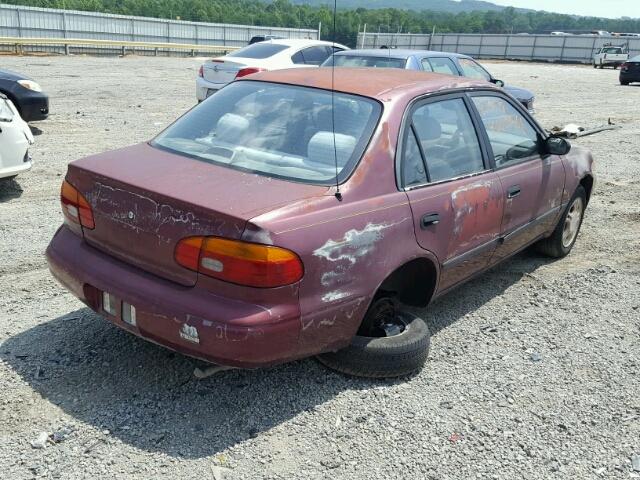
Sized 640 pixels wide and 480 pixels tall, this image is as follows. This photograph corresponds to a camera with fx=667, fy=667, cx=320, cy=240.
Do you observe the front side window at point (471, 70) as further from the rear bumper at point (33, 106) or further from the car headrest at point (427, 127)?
the car headrest at point (427, 127)

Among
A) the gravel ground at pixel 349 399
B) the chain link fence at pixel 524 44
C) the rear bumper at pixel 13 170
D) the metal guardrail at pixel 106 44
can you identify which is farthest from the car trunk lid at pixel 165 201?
the chain link fence at pixel 524 44

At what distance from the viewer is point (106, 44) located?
31.3m

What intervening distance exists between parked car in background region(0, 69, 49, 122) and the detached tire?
789 centimetres

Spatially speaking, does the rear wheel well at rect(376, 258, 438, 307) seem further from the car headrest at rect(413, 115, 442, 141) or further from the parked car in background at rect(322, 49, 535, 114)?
the parked car in background at rect(322, 49, 535, 114)

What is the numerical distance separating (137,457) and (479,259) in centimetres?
248

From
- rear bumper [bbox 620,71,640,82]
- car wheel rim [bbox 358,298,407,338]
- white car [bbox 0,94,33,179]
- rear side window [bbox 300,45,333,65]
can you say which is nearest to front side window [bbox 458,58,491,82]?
rear side window [bbox 300,45,333,65]

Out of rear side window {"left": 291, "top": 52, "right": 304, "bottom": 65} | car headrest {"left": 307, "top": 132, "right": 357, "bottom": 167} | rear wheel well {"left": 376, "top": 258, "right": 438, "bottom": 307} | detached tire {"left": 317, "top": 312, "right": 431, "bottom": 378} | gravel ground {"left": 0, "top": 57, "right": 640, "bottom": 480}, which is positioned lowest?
gravel ground {"left": 0, "top": 57, "right": 640, "bottom": 480}

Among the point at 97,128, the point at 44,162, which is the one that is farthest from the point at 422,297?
the point at 97,128

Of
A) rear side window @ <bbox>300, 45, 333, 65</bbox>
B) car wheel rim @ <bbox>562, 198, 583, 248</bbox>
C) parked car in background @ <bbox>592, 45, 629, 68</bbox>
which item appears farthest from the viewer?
parked car in background @ <bbox>592, 45, 629, 68</bbox>

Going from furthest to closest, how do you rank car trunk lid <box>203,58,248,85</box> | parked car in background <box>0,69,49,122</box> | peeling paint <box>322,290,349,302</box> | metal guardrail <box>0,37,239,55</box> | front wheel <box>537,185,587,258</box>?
metal guardrail <box>0,37,239,55</box>, car trunk lid <box>203,58,248,85</box>, parked car in background <box>0,69,49,122</box>, front wheel <box>537,185,587,258</box>, peeling paint <box>322,290,349,302</box>

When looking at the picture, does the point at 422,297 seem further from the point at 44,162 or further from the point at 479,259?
the point at 44,162

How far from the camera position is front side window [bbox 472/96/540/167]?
456cm

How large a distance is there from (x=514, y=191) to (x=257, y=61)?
887 centimetres

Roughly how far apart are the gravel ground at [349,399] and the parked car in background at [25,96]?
5.02 meters
